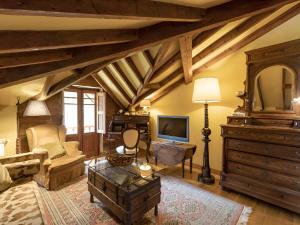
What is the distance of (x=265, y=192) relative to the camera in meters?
2.57

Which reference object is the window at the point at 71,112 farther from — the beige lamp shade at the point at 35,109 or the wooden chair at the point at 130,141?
the wooden chair at the point at 130,141

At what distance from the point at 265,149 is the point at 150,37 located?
7.65ft

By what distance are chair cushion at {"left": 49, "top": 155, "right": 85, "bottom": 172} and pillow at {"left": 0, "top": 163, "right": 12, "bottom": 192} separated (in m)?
0.76

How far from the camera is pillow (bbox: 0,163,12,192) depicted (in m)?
2.18

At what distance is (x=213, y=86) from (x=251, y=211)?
2.05m

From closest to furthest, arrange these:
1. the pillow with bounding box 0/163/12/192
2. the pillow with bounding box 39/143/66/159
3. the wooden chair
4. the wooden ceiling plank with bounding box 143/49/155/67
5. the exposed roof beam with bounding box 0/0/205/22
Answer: the exposed roof beam with bounding box 0/0/205/22 → the pillow with bounding box 0/163/12/192 → the wooden ceiling plank with bounding box 143/49/155/67 → the pillow with bounding box 39/143/66/159 → the wooden chair

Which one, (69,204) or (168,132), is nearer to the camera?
(69,204)

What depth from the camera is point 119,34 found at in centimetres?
187

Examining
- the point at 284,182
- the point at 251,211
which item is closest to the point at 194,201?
the point at 251,211

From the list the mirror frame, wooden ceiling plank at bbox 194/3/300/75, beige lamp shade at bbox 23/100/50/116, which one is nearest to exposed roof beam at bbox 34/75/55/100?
beige lamp shade at bbox 23/100/50/116

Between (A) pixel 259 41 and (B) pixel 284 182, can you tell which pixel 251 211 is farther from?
(A) pixel 259 41

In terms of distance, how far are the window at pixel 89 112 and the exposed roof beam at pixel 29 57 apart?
3.19 meters

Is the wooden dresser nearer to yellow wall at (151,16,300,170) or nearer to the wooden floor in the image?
the wooden floor

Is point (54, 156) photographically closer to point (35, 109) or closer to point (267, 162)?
point (35, 109)
